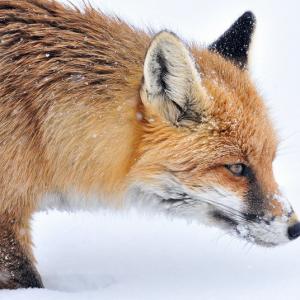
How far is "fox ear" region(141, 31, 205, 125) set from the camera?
18.9 feet

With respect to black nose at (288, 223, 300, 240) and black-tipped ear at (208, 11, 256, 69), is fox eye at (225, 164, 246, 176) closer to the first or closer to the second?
black nose at (288, 223, 300, 240)

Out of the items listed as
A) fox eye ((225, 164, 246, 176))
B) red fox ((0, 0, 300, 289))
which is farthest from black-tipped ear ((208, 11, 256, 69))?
fox eye ((225, 164, 246, 176))

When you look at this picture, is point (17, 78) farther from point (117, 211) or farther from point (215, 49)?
point (215, 49)

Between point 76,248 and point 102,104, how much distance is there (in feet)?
6.53

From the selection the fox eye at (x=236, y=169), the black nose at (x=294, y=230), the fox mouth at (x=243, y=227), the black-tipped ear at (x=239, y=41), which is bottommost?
the fox mouth at (x=243, y=227)

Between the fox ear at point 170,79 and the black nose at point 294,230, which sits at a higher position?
the fox ear at point 170,79

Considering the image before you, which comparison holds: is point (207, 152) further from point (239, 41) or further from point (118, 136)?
point (239, 41)

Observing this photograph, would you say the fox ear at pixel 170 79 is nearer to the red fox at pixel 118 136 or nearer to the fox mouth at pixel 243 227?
the red fox at pixel 118 136

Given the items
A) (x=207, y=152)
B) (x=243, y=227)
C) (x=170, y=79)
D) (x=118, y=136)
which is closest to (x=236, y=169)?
(x=207, y=152)

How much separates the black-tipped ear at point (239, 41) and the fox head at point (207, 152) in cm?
88

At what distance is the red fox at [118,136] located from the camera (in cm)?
606

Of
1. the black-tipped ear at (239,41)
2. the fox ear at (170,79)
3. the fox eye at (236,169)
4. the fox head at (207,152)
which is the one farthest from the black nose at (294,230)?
the black-tipped ear at (239,41)

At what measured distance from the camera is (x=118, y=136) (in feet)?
20.3

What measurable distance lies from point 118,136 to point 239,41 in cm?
184
